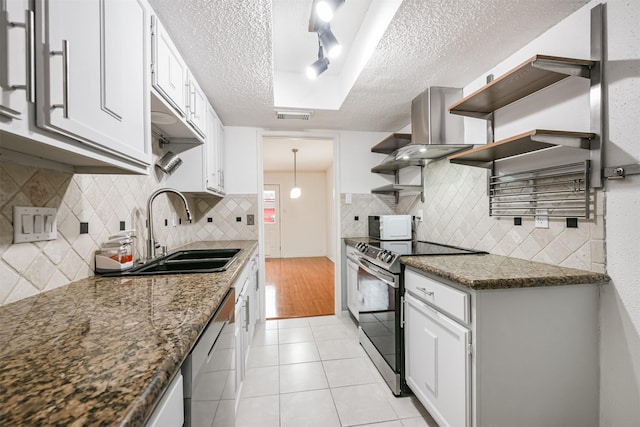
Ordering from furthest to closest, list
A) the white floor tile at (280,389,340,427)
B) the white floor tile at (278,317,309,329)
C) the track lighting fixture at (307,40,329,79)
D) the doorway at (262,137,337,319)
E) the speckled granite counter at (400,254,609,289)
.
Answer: the doorway at (262,137,337,319) < the white floor tile at (278,317,309,329) < the track lighting fixture at (307,40,329,79) < the white floor tile at (280,389,340,427) < the speckled granite counter at (400,254,609,289)

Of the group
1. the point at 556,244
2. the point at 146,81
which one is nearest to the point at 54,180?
the point at 146,81

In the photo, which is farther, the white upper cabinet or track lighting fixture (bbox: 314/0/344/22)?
the white upper cabinet

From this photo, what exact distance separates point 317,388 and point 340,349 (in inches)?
21.7

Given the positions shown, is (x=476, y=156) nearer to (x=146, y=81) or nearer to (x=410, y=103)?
(x=410, y=103)

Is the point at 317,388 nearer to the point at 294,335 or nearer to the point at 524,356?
the point at 294,335

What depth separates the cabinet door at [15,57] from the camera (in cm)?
51

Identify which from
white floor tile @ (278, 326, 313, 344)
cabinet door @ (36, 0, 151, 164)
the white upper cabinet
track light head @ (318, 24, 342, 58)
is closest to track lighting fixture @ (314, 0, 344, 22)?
track light head @ (318, 24, 342, 58)

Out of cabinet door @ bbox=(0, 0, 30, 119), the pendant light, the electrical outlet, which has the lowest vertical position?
the electrical outlet

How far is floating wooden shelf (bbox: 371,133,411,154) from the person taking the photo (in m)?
2.66

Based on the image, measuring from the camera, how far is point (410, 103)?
2.44m

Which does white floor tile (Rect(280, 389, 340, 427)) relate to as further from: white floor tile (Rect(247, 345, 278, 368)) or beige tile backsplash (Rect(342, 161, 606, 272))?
beige tile backsplash (Rect(342, 161, 606, 272))

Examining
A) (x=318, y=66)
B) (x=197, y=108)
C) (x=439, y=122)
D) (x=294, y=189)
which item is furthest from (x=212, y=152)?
(x=294, y=189)

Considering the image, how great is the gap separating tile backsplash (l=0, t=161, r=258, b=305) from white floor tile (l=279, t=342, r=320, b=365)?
134 cm

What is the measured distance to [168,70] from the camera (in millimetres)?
1348
